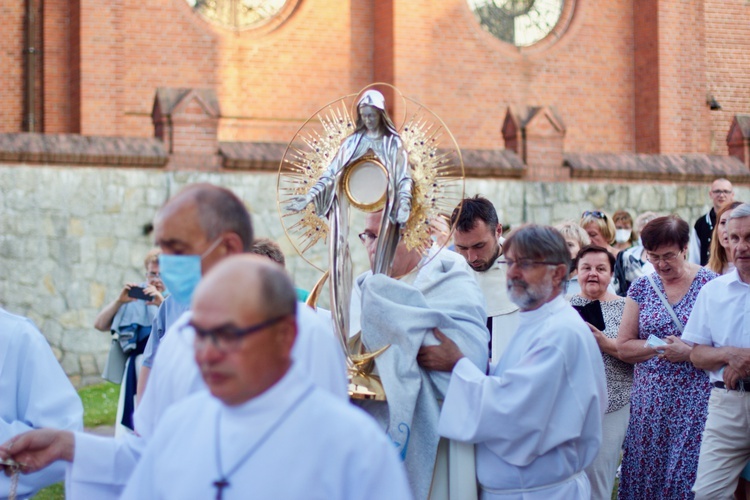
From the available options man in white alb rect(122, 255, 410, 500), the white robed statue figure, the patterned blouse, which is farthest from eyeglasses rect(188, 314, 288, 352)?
the patterned blouse

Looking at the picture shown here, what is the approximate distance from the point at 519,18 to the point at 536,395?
1746cm

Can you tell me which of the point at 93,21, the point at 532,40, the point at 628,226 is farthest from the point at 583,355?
the point at 532,40

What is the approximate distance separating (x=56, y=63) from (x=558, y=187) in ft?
26.1

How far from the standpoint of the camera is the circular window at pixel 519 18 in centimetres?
2084

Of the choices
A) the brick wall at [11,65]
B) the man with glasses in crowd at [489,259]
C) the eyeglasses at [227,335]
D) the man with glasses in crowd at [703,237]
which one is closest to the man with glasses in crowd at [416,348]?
the man with glasses in crowd at [489,259]

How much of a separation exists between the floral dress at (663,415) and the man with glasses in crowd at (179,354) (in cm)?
349

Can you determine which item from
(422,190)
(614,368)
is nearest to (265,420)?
(422,190)

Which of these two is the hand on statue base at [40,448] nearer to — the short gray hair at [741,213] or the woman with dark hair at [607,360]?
the woman with dark hair at [607,360]

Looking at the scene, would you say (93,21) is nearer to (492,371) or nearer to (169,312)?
(169,312)

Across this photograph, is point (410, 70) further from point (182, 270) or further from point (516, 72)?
point (182, 270)

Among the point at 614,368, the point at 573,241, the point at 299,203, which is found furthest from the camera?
the point at 573,241

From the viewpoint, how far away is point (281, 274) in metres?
2.85

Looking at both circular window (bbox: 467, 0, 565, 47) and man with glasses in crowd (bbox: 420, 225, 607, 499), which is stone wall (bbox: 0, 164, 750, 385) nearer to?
circular window (bbox: 467, 0, 565, 47)

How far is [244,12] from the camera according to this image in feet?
64.4
